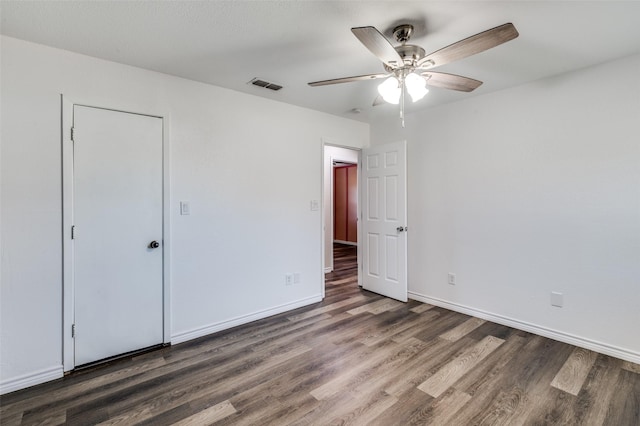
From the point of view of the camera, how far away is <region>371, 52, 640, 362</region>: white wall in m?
2.45

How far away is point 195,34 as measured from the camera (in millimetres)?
2047

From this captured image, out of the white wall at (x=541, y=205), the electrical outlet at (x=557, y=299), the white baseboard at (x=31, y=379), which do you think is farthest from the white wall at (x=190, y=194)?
the electrical outlet at (x=557, y=299)

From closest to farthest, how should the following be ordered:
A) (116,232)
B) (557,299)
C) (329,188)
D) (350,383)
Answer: (350,383) < (116,232) < (557,299) < (329,188)

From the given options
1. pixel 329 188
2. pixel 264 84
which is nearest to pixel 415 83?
pixel 264 84

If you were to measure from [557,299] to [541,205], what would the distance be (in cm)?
88

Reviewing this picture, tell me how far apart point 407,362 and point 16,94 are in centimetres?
350

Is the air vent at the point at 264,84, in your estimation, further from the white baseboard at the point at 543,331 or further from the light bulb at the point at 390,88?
the white baseboard at the point at 543,331

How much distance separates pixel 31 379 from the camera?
7.04 feet

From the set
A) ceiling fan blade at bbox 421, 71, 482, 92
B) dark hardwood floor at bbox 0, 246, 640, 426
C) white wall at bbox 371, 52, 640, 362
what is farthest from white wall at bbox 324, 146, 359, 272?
ceiling fan blade at bbox 421, 71, 482, 92

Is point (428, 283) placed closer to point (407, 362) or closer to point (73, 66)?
point (407, 362)

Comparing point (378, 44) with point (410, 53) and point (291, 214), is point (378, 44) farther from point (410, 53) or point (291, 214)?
point (291, 214)

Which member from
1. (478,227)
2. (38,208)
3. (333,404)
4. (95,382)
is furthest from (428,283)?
(38,208)

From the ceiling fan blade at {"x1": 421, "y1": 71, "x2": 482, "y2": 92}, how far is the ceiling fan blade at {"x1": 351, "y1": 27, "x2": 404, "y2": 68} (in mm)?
304

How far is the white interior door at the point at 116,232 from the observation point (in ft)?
7.68
